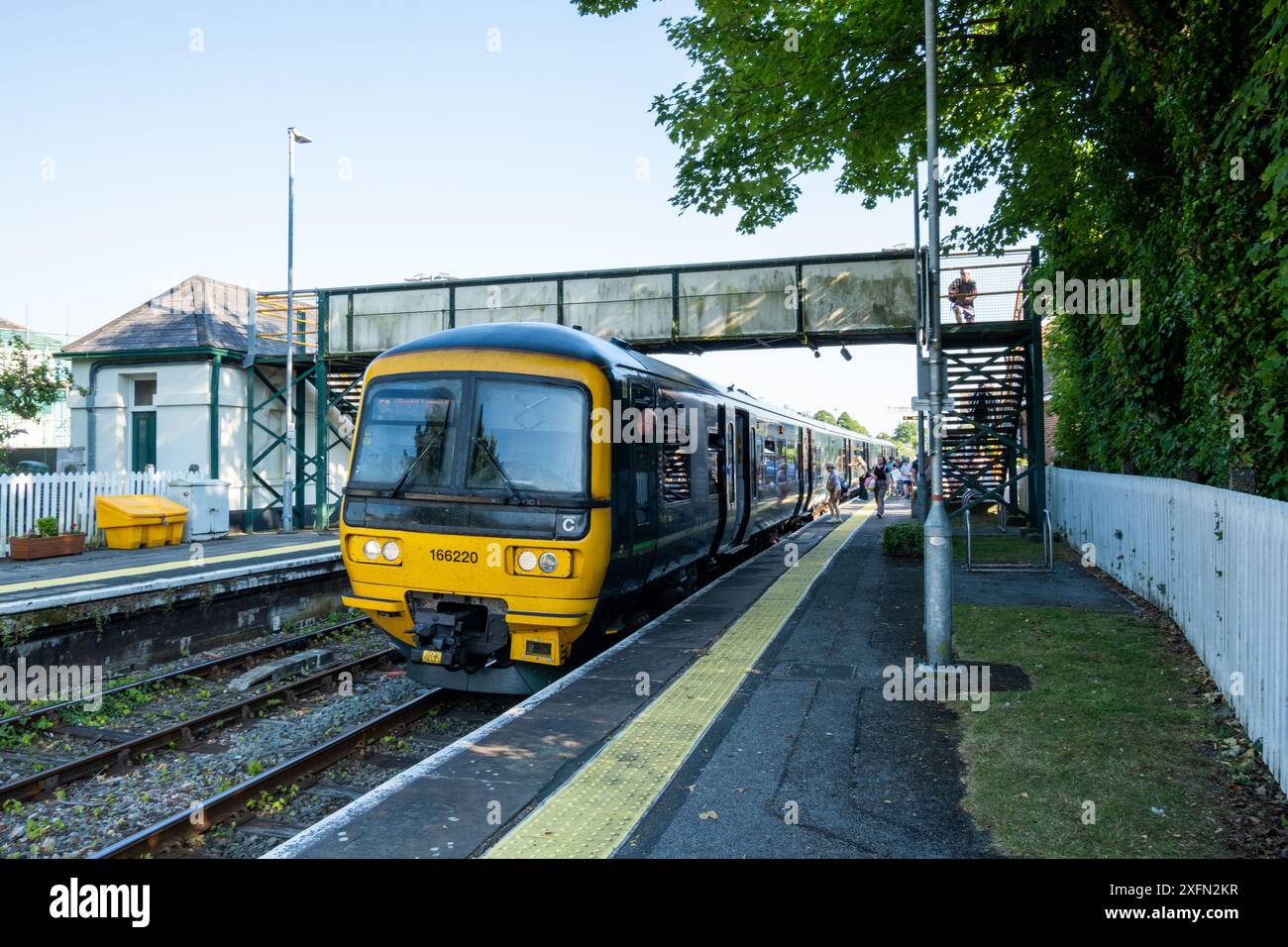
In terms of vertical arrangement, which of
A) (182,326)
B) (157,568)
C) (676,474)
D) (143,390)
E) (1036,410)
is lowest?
(157,568)

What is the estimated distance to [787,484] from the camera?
62.4 ft

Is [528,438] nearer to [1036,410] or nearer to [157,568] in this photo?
[157,568]

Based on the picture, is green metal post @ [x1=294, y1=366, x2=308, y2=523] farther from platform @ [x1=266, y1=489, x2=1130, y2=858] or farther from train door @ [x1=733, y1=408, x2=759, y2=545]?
platform @ [x1=266, y1=489, x2=1130, y2=858]

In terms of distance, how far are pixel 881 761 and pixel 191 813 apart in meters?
4.24

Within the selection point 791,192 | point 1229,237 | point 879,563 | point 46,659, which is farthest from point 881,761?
point 791,192

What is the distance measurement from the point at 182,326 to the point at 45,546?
31.8ft

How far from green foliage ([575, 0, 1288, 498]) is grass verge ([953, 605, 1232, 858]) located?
2.13 metres

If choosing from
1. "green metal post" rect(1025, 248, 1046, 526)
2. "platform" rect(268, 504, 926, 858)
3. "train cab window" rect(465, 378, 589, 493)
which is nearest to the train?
"train cab window" rect(465, 378, 589, 493)

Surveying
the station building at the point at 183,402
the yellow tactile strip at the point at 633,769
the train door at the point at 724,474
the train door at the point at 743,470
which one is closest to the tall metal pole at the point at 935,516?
the yellow tactile strip at the point at 633,769

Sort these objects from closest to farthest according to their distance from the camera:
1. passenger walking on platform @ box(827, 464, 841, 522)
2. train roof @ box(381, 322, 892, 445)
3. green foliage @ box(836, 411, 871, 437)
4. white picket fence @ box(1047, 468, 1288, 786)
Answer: white picket fence @ box(1047, 468, 1288, 786)
train roof @ box(381, 322, 892, 445)
passenger walking on platform @ box(827, 464, 841, 522)
green foliage @ box(836, 411, 871, 437)

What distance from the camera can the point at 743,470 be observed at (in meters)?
13.9

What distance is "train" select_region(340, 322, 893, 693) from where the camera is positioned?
7.11 metres

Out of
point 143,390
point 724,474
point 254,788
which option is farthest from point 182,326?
point 254,788
